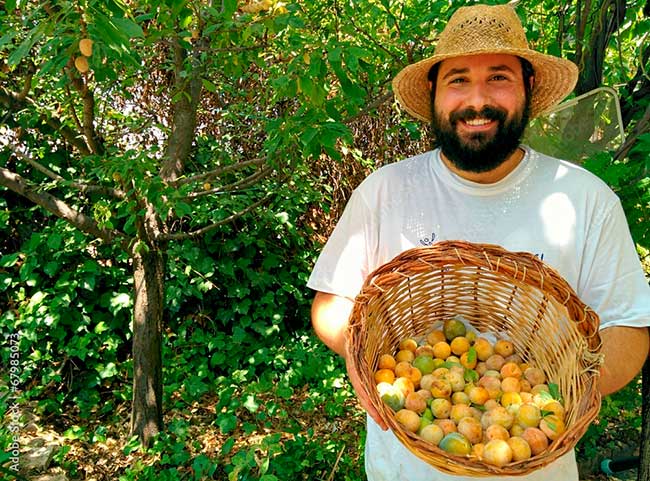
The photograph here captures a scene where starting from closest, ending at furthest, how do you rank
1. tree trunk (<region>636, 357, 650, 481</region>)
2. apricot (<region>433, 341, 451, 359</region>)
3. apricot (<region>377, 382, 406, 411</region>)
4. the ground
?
apricot (<region>377, 382, 406, 411</region>), apricot (<region>433, 341, 451, 359</region>), tree trunk (<region>636, 357, 650, 481</region>), the ground

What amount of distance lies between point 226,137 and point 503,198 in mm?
3068

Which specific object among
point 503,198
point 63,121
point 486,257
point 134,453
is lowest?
point 134,453

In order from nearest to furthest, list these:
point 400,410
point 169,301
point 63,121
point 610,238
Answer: point 400,410 → point 610,238 → point 63,121 → point 169,301

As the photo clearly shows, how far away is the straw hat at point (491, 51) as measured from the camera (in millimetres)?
1560

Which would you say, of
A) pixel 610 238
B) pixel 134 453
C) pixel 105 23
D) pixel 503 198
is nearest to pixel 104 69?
pixel 105 23

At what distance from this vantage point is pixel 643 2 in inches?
97.7

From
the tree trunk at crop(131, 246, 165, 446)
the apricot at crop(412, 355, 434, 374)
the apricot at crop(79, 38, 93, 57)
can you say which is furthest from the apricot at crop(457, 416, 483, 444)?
the tree trunk at crop(131, 246, 165, 446)

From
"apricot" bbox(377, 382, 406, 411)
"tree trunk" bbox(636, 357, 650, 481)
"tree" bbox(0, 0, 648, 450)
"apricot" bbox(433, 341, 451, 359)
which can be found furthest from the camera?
"tree trunk" bbox(636, 357, 650, 481)

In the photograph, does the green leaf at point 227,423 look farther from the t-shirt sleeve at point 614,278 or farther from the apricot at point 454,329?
the t-shirt sleeve at point 614,278

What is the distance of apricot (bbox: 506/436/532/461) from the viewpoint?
1.15 metres

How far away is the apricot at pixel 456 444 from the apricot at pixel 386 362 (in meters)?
0.28

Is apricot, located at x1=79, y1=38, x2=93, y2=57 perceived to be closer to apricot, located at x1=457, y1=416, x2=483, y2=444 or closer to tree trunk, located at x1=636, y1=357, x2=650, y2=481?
apricot, located at x1=457, y1=416, x2=483, y2=444

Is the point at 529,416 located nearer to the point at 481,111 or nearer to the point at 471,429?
the point at 471,429

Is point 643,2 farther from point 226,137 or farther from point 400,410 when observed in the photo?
point 226,137
